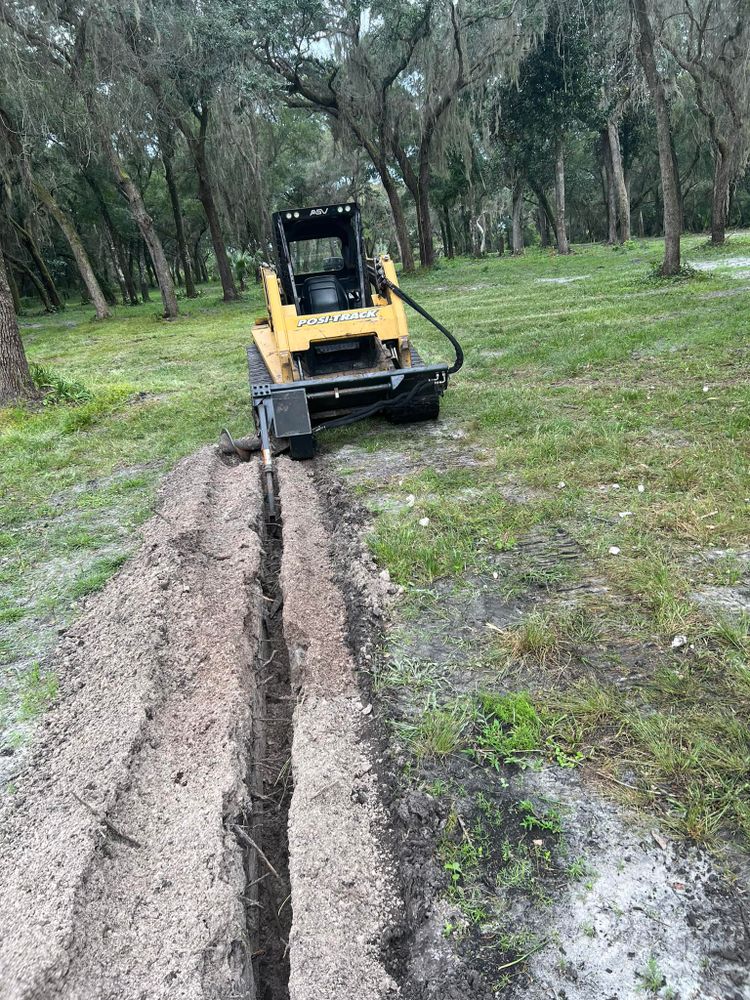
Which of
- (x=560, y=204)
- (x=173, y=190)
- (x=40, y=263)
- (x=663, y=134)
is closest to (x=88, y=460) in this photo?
(x=663, y=134)

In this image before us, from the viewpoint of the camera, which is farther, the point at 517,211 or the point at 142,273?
the point at 142,273

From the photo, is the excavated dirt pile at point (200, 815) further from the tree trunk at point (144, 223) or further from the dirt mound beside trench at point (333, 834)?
the tree trunk at point (144, 223)

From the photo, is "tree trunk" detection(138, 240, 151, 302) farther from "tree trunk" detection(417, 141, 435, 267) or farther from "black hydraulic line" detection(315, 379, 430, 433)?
"black hydraulic line" detection(315, 379, 430, 433)

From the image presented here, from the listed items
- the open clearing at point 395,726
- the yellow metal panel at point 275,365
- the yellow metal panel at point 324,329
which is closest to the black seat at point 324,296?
the yellow metal panel at point 275,365

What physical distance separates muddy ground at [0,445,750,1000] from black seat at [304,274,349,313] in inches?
207

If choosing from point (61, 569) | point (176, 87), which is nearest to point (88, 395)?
point (61, 569)

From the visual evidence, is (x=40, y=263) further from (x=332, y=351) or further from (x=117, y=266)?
(x=332, y=351)

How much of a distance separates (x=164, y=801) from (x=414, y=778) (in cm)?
97

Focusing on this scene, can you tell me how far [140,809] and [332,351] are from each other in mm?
5378

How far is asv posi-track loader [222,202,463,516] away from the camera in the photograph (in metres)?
5.94

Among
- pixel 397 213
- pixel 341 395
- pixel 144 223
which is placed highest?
pixel 397 213

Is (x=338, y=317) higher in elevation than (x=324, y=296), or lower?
lower

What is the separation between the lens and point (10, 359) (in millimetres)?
8781

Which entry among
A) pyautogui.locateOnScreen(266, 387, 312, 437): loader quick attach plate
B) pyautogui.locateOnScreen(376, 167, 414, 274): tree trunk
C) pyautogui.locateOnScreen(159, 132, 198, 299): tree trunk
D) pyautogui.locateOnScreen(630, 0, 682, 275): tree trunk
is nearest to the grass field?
pyautogui.locateOnScreen(266, 387, 312, 437): loader quick attach plate
